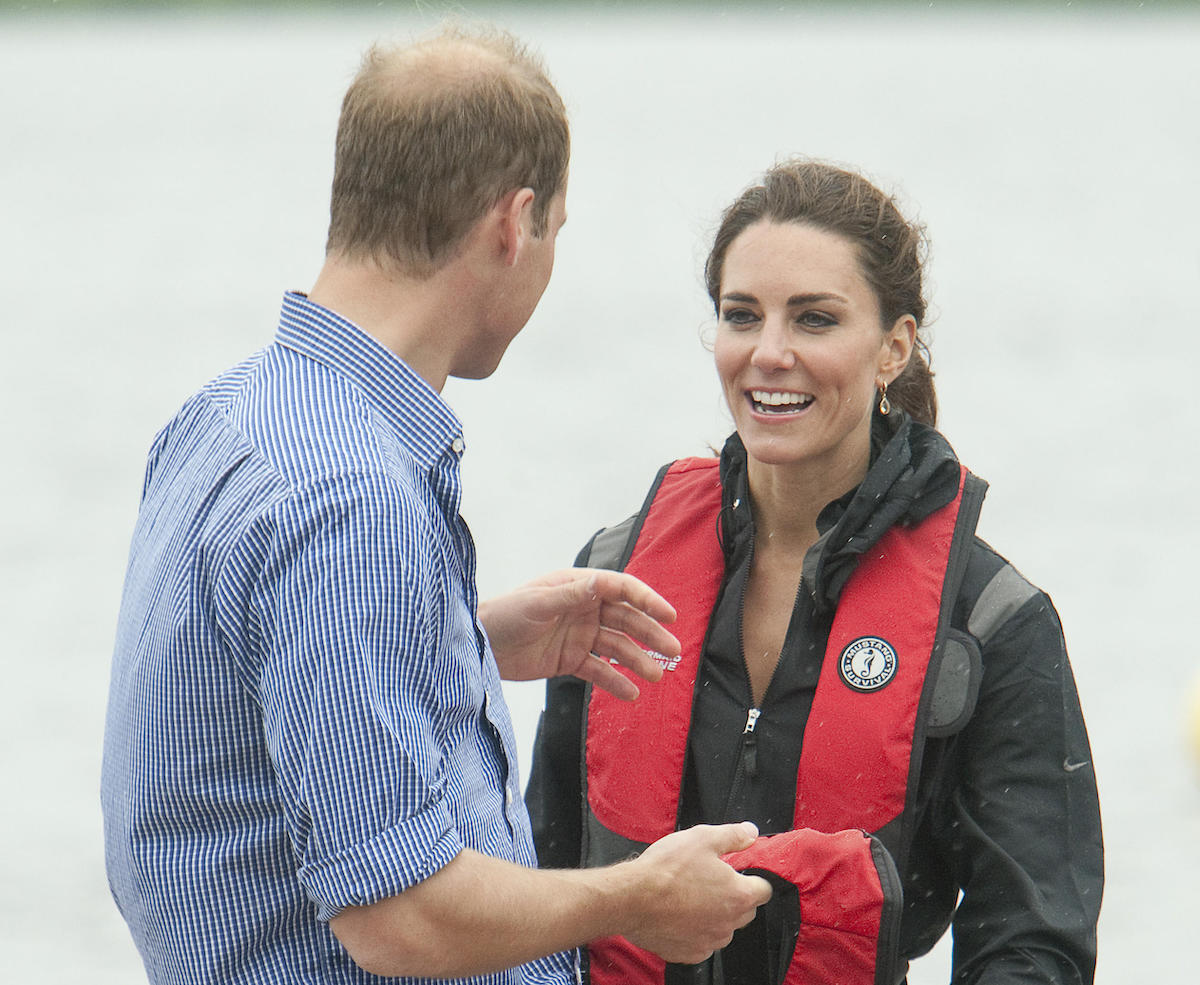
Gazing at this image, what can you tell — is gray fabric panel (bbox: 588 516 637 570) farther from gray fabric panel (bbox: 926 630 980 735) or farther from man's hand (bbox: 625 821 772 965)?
man's hand (bbox: 625 821 772 965)

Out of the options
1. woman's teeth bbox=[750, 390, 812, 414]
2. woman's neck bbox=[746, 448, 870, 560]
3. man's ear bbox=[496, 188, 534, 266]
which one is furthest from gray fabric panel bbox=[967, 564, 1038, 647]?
man's ear bbox=[496, 188, 534, 266]

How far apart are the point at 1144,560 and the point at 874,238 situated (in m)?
9.85

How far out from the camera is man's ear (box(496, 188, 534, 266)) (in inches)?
92.4

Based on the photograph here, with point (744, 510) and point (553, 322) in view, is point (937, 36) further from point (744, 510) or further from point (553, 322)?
point (744, 510)

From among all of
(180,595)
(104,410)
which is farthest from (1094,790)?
(104,410)

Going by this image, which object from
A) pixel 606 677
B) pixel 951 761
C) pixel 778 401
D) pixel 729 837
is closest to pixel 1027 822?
pixel 951 761

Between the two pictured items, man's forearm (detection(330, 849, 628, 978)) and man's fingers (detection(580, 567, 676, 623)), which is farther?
man's fingers (detection(580, 567, 676, 623))

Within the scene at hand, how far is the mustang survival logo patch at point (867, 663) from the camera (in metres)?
3.00

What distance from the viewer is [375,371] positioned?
2262 millimetres

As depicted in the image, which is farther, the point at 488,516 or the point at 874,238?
the point at 488,516

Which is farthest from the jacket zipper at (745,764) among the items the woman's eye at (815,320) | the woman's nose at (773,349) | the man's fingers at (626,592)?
the woman's eye at (815,320)

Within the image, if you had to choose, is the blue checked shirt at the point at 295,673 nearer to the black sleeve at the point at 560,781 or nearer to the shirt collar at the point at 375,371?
the shirt collar at the point at 375,371

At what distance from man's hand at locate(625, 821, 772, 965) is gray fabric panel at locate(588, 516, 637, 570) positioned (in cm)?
105

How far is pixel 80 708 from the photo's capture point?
32.5 ft
